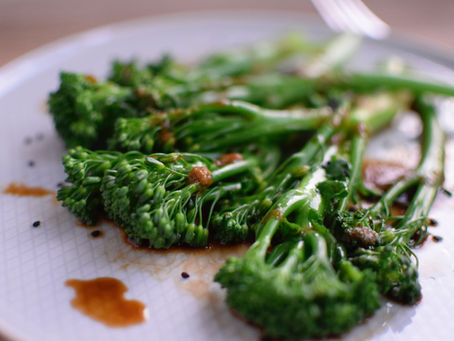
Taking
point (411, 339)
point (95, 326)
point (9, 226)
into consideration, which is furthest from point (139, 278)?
point (411, 339)

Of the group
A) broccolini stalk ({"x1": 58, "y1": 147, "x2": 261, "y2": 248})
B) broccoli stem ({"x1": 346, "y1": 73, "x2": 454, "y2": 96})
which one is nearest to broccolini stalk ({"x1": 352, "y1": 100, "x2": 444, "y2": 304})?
broccoli stem ({"x1": 346, "y1": 73, "x2": 454, "y2": 96})

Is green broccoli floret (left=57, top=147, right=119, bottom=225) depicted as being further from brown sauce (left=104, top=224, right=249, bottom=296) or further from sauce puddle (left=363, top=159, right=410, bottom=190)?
sauce puddle (left=363, top=159, right=410, bottom=190)

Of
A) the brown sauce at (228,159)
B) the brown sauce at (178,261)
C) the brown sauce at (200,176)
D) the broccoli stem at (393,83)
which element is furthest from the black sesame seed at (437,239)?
the broccoli stem at (393,83)

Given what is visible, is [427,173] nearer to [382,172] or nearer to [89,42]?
[382,172]

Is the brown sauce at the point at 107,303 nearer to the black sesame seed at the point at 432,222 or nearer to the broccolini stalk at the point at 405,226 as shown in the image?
the broccolini stalk at the point at 405,226

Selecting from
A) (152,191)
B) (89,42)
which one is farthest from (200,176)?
(89,42)

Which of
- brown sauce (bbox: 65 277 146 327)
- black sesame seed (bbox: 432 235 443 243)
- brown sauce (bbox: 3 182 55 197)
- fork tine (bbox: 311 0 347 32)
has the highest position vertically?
fork tine (bbox: 311 0 347 32)

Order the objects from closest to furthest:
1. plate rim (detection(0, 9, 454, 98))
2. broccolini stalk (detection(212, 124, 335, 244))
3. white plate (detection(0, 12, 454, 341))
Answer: white plate (detection(0, 12, 454, 341))
broccolini stalk (detection(212, 124, 335, 244))
plate rim (detection(0, 9, 454, 98))

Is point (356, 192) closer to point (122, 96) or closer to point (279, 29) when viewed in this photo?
point (122, 96)
